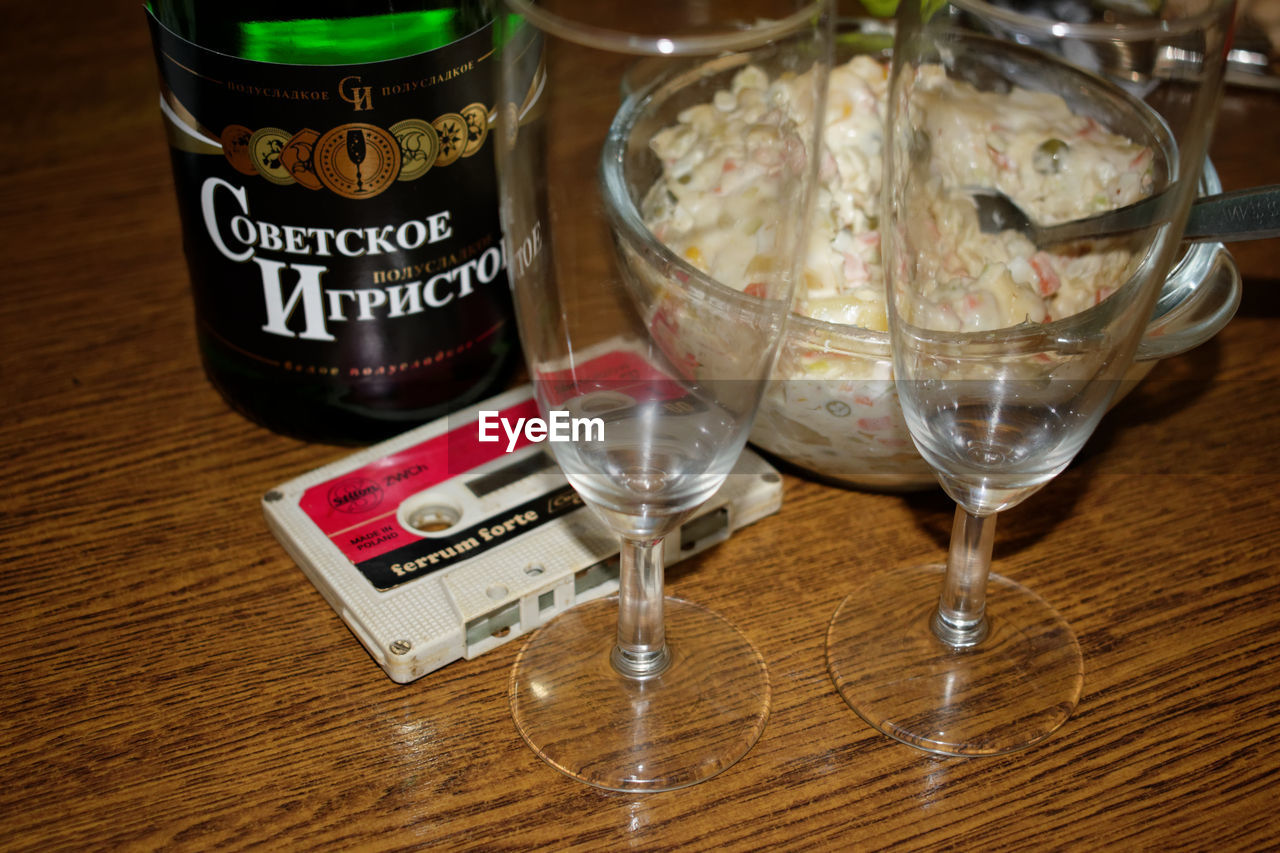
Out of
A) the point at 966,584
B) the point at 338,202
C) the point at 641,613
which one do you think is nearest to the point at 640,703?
the point at 641,613

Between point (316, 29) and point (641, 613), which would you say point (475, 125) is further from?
point (641, 613)

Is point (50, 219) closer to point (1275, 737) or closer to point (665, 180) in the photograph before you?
point (665, 180)

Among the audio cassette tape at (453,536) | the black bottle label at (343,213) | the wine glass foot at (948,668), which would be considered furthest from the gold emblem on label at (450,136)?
the wine glass foot at (948,668)

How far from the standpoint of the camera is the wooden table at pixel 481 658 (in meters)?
0.46

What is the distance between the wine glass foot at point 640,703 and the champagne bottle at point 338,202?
150 millimetres

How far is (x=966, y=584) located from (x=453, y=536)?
0.72ft

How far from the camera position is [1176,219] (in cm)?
42

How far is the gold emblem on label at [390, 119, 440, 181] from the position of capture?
0.53 meters

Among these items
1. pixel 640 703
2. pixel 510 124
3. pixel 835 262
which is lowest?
pixel 640 703

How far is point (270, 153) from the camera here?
532 millimetres

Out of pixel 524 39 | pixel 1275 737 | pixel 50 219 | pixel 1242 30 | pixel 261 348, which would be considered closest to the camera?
pixel 524 39

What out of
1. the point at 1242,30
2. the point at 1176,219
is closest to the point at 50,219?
the point at 1176,219

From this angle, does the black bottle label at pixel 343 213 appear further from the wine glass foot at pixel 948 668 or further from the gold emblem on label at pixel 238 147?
the wine glass foot at pixel 948 668

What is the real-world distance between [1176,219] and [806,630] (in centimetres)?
22
